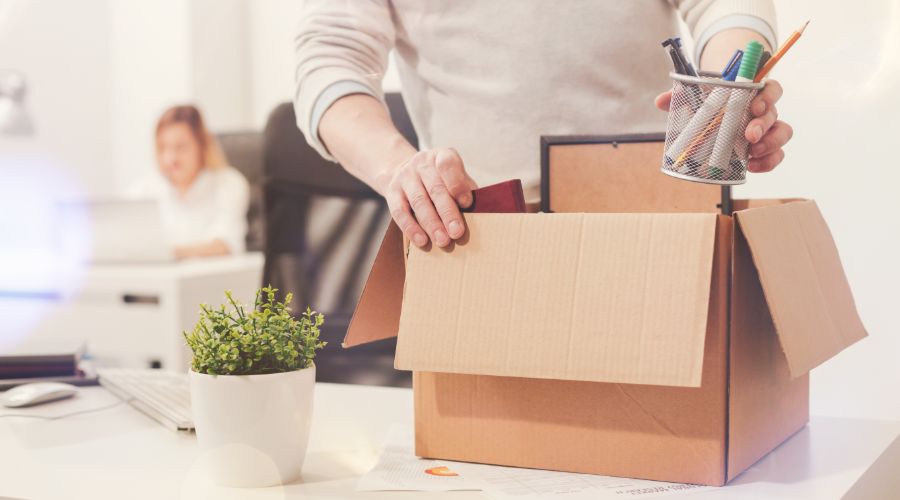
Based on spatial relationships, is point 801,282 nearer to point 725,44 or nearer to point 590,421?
point 590,421

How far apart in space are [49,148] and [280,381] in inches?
149

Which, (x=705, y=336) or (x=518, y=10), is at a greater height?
(x=518, y=10)

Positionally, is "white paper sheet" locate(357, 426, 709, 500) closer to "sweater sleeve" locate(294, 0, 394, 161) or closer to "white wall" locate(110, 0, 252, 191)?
"sweater sleeve" locate(294, 0, 394, 161)

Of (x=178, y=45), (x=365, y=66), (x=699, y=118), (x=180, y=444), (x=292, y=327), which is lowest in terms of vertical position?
(x=180, y=444)

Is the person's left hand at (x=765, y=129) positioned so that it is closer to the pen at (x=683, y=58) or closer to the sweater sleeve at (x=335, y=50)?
the pen at (x=683, y=58)

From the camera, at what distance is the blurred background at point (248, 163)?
Result: 5.26ft

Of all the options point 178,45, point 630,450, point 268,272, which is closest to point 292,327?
point 630,450

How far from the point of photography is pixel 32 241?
401 cm

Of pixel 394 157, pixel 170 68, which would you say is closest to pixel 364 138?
pixel 394 157

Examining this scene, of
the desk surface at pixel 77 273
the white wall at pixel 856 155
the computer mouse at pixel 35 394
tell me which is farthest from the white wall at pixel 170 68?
the computer mouse at pixel 35 394

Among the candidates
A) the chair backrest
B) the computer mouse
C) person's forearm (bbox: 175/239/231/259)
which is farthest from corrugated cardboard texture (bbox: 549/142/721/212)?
the chair backrest

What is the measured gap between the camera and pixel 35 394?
100 centimetres

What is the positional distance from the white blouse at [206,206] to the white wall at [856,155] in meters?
2.14

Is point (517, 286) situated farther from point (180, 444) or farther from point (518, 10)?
point (518, 10)
